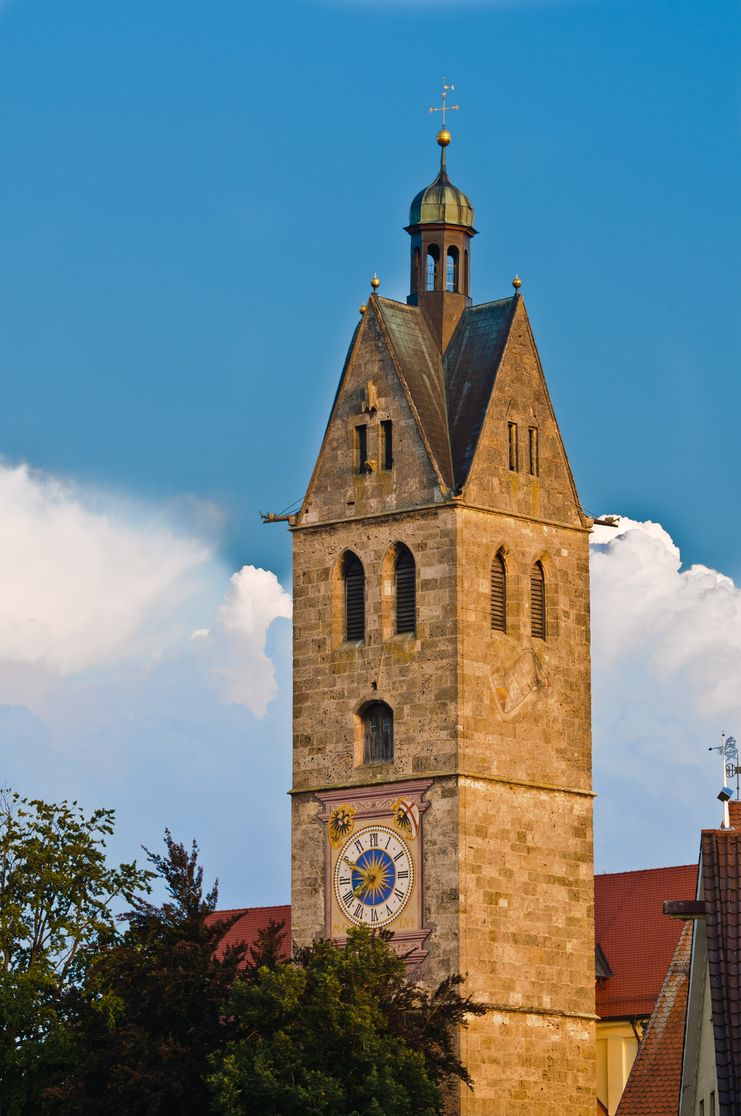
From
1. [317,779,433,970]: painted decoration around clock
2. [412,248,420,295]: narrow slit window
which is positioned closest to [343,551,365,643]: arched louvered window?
[317,779,433,970]: painted decoration around clock

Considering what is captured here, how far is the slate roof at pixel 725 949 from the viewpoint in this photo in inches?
1372

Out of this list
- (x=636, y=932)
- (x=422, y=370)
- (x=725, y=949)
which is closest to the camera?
(x=725, y=949)

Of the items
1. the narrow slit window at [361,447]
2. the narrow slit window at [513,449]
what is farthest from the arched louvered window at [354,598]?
the narrow slit window at [513,449]

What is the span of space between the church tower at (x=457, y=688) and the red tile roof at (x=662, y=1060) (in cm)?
250

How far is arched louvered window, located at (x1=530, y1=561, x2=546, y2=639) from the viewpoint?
212 ft

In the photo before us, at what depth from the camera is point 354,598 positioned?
64.4 m

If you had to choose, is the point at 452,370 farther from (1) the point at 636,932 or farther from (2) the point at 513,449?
(1) the point at 636,932

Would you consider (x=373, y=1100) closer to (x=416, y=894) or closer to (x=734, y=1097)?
(x=416, y=894)

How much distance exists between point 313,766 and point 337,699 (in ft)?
4.44

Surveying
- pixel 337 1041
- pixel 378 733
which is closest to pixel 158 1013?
pixel 337 1041

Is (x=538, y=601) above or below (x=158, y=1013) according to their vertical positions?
above

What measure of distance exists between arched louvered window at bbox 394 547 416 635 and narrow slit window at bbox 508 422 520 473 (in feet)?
9.12

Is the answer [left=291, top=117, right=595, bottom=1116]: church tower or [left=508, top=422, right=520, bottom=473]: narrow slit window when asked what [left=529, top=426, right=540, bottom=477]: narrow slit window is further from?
[left=508, top=422, right=520, bottom=473]: narrow slit window

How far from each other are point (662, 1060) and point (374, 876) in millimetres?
6373
